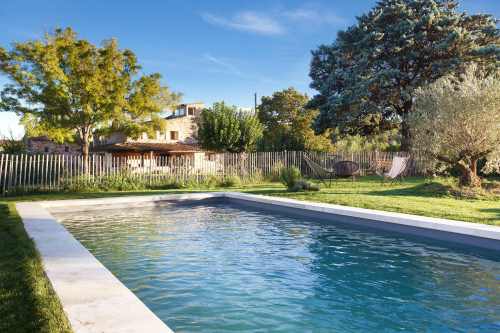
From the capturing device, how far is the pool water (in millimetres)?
3115

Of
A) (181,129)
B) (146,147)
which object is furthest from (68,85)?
(181,129)

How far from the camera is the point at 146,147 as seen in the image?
3650 centimetres

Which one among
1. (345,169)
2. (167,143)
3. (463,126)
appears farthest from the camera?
(167,143)

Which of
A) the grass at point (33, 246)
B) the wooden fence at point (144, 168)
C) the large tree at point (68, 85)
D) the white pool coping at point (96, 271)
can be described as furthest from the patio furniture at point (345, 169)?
the large tree at point (68, 85)

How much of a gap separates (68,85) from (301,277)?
79.4ft

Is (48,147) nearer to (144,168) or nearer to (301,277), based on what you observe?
(144,168)

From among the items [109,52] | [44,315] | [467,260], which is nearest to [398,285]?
[467,260]

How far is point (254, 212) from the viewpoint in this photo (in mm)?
9273

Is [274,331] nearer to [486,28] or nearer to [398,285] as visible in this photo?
[398,285]

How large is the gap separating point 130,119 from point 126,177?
45.1 feet

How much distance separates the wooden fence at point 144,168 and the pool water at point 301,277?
6918mm

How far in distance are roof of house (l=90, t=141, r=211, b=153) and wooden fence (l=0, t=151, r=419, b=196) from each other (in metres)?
18.7

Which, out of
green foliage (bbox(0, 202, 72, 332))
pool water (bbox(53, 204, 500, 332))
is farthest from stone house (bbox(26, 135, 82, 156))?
green foliage (bbox(0, 202, 72, 332))

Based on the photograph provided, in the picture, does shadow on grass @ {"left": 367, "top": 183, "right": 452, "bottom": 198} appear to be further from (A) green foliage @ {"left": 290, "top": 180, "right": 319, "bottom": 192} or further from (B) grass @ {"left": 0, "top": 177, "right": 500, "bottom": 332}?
(A) green foliage @ {"left": 290, "top": 180, "right": 319, "bottom": 192}
